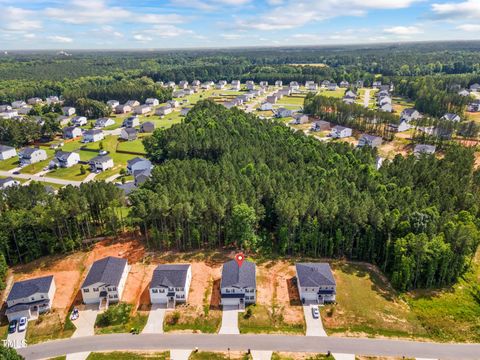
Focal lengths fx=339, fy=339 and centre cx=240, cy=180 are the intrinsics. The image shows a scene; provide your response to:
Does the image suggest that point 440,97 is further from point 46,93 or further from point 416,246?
point 46,93

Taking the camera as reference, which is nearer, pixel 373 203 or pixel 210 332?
pixel 210 332

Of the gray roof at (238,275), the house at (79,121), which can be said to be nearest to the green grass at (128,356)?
the gray roof at (238,275)

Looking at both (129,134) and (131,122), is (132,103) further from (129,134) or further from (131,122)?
(129,134)

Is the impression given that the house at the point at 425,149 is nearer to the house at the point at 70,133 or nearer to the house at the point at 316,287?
the house at the point at 316,287

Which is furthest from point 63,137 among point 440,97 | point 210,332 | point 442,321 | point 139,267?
point 440,97

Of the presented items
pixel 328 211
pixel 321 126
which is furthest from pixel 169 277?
pixel 321 126

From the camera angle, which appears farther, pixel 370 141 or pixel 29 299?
pixel 370 141
